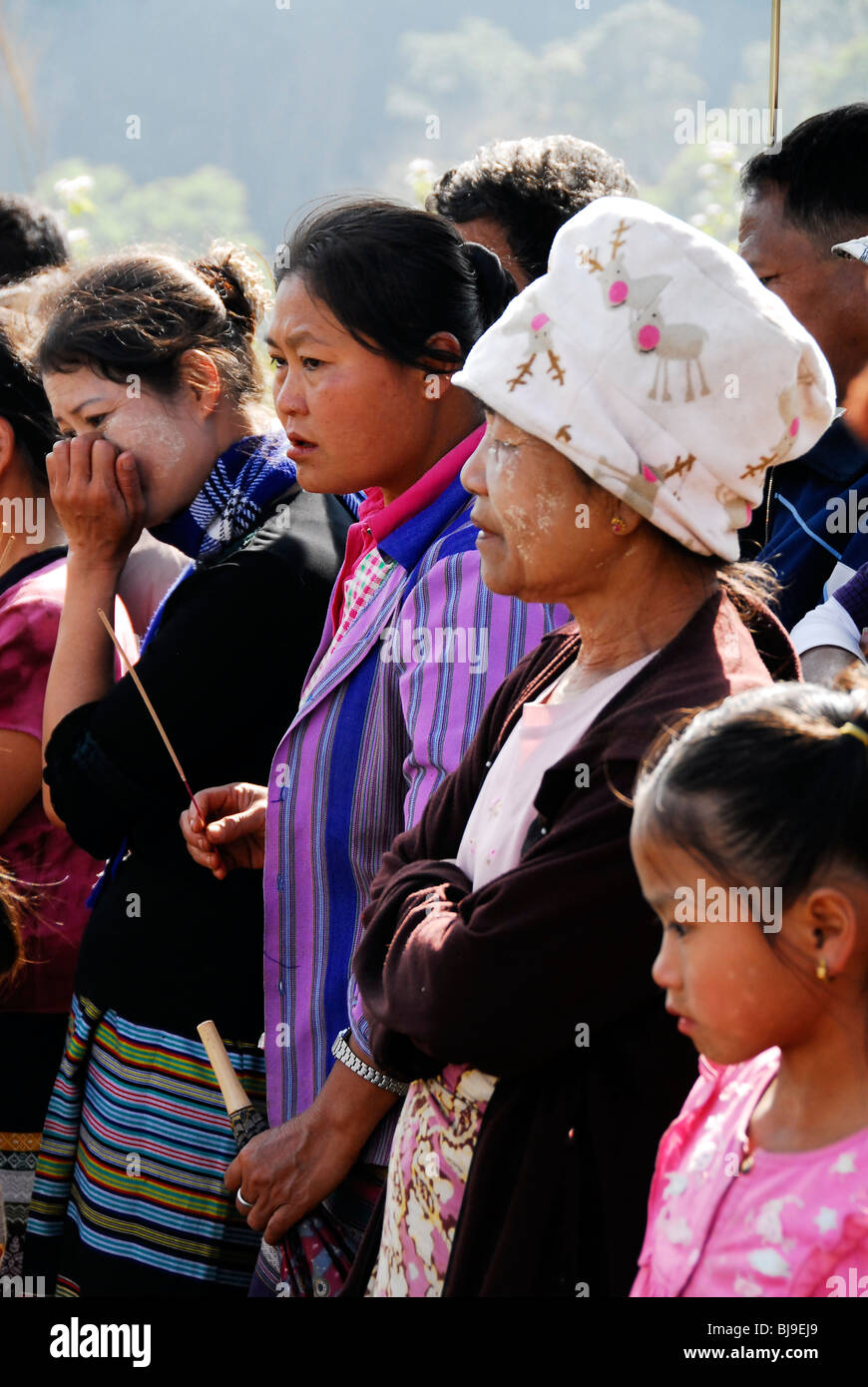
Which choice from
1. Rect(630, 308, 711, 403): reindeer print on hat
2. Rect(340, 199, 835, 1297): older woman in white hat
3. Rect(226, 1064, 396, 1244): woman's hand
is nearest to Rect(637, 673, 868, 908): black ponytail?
Rect(340, 199, 835, 1297): older woman in white hat

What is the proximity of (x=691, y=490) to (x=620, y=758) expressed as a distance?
1.05 feet

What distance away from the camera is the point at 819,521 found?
2270 mm

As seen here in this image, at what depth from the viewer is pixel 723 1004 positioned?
1.25 m

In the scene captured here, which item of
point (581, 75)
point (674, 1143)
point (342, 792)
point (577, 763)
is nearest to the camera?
point (674, 1143)

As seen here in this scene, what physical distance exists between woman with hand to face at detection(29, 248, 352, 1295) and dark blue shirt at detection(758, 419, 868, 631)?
2.45 ft

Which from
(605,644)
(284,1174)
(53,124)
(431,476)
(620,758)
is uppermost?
(53,124)

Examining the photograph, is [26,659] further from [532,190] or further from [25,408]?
[532,190]

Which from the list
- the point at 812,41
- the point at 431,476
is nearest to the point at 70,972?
the point at 431,476

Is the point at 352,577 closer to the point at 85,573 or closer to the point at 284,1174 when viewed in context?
the point at 85,573

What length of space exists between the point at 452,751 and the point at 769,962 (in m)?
0.71

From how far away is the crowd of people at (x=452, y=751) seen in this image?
4.19 ft

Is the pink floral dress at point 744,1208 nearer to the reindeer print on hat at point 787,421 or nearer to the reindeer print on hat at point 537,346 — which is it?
the reindeer print on hat at point 787,421

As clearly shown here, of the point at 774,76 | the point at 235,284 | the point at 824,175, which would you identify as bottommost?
the point at 235,284

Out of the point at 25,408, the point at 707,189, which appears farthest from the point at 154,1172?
the point at 707,189
